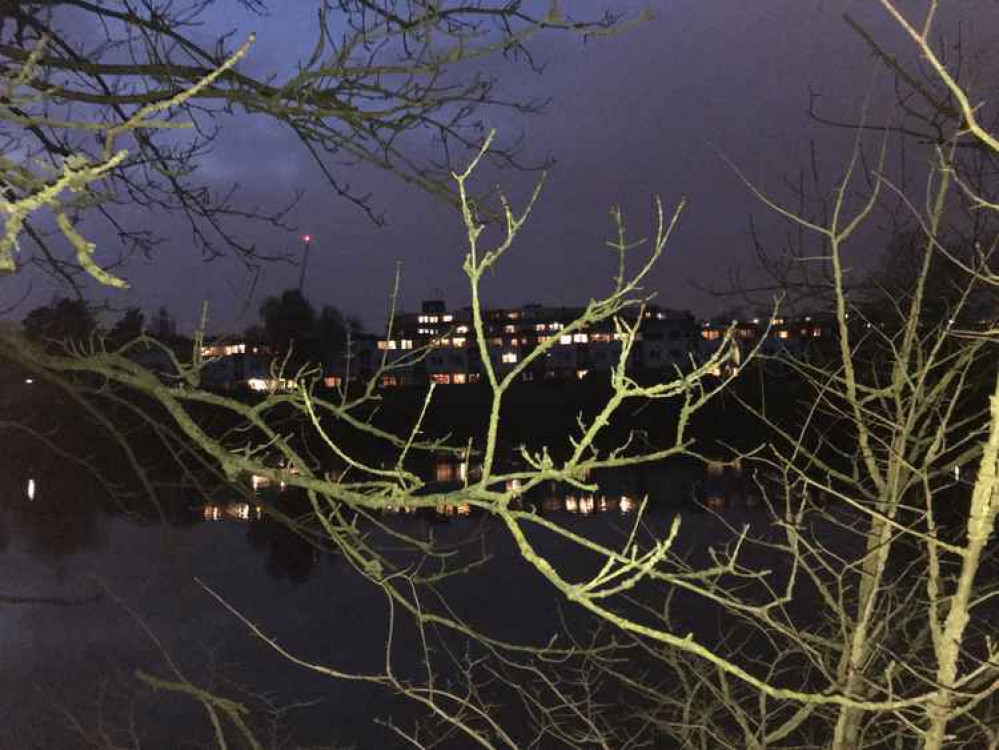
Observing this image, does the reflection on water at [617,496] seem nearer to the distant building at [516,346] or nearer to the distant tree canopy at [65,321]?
the distant building at [516,346]

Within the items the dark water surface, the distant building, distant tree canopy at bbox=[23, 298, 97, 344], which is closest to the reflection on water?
the dark water surface

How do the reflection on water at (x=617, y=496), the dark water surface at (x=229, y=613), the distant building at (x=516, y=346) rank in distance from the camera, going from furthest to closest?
the reflection on water at (x=617, y=496) → the dark water surface at (x=229, y=613) → the distant building at (x=516, y=346)

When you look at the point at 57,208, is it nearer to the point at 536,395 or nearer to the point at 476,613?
the point at 476,613

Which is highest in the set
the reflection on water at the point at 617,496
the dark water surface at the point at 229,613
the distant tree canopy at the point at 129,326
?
the distant tree canopy at the point at 129,326

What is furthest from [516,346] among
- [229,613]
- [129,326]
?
[129,326]

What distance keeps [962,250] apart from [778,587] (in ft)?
27.0

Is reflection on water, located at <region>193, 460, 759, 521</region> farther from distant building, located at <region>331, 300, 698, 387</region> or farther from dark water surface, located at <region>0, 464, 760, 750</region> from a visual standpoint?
distant building, located at <region>331, 300, 698, 387</region>

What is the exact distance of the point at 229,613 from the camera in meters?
A: 18.9

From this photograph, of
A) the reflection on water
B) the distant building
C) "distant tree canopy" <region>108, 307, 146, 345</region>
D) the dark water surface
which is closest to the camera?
the distant building

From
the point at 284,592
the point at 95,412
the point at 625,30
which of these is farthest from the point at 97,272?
the point at 284,592

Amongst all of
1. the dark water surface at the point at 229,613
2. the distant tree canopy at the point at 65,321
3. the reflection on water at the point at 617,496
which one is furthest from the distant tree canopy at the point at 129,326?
the reflection on water at the point at 617,496

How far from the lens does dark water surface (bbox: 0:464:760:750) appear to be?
48.0ft

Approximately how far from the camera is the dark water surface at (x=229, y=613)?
14633 mm

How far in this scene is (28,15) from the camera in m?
3.71
